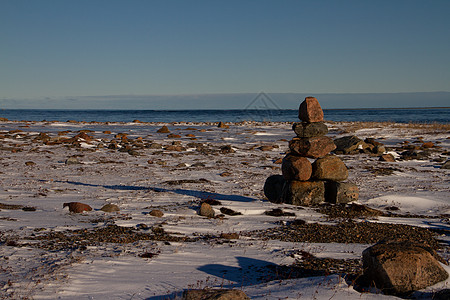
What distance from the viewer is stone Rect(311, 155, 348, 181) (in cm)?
1395

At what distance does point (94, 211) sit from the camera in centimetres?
1223

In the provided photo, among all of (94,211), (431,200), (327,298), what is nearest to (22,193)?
(94,211)

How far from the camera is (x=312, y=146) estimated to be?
1384cm

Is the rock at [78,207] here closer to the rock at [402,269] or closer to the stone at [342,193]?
the stone at [342,193]

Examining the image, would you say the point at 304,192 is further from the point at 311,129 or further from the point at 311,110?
the point at 311,110

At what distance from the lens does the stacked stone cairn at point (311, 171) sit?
45.4 ft

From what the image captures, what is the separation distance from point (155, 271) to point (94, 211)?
5510 mm

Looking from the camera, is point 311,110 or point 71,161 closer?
point 311,110

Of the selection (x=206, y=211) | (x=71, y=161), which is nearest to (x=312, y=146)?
(x=206, y=211)

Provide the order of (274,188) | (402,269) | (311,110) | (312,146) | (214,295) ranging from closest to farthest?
(214,295)
(402,269)
(312,146)
(311,110)
(274,188)

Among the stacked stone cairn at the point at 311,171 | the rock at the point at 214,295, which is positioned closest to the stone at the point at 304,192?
the stacked stone cairn at the point at 311,171

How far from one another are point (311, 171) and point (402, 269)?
25.4 ft

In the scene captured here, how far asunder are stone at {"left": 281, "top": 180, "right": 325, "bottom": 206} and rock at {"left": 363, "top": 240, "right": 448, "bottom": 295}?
23.5ft

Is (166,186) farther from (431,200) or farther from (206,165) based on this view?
(431,200)
